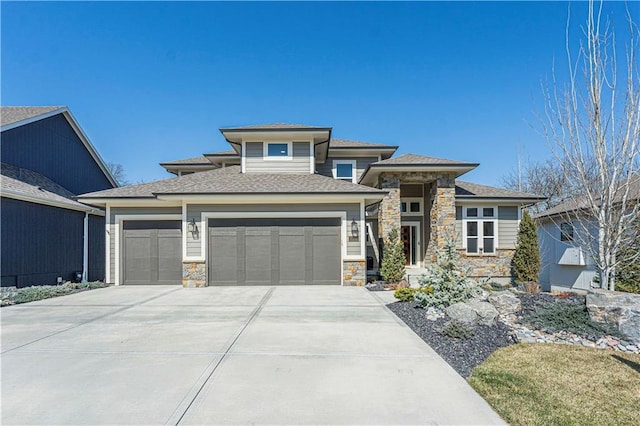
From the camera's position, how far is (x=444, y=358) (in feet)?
14.5

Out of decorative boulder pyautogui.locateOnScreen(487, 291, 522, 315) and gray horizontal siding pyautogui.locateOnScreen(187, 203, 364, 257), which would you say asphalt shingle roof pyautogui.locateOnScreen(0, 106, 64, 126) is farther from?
decorative boulder pyautogui.locateOnScreen(487, 291, 522, 315)

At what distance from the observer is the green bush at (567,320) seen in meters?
5.39

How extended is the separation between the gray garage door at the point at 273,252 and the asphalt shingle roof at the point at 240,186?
3.60ft

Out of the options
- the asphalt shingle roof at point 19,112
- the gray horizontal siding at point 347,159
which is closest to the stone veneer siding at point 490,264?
the gray horizontal siding at point 347,159

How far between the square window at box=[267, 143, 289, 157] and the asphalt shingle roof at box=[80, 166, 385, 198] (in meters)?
0.82

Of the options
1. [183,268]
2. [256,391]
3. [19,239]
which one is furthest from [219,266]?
[256,391]

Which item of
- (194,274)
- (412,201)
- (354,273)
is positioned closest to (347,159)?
(412,201)

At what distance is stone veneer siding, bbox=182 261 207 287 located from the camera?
11102 millimetres

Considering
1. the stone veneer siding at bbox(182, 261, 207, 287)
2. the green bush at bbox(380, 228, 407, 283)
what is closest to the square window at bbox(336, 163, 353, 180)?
the green bush at bbox(380, 228, 407, 283)

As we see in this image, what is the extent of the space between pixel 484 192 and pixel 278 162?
8809mm

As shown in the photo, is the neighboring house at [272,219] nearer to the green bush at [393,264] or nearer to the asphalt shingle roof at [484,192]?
the asphalt shingle roof at [484,192]

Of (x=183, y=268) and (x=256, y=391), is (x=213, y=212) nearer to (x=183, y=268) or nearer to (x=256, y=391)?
(x=183, y=268)

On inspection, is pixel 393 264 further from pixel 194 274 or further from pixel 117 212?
pixel 117 212

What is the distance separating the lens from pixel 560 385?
3705 millimetres
